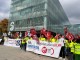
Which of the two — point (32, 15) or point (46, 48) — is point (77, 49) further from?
point (32, 15)

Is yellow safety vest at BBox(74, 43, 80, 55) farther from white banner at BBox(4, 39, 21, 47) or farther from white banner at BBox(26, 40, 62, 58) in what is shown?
white banner at BBox(4, 39, 21, 47)

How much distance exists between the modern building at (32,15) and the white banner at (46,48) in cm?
3189

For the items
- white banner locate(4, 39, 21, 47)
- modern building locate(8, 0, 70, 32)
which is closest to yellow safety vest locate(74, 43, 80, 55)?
white banner locate(4, 39, 21, 47)

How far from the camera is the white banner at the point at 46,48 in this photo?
17391 mm

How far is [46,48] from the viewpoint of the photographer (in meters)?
18.6

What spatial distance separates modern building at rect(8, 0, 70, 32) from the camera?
54.0 meters

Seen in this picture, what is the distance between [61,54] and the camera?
56.5 ft

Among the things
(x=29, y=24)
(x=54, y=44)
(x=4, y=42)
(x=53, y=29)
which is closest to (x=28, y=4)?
(x=29, y=24)

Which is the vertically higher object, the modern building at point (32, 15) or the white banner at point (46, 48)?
the modern building at point (32, 15)

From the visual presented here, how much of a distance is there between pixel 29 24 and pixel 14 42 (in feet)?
94.8

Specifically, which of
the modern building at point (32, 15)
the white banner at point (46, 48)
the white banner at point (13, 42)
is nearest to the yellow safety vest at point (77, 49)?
the white banner at point (46, 48)

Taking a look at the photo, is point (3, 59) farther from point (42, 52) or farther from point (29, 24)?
point (29, 24)

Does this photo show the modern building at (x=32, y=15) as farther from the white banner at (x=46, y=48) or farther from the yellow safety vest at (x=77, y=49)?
the yellow safety vest at (x=77, y=49)

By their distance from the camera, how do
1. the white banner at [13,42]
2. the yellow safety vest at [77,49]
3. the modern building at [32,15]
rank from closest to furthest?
the yellow safety vest at [77,49] → the white banner at [13,42] → the modern building at [32,15]
